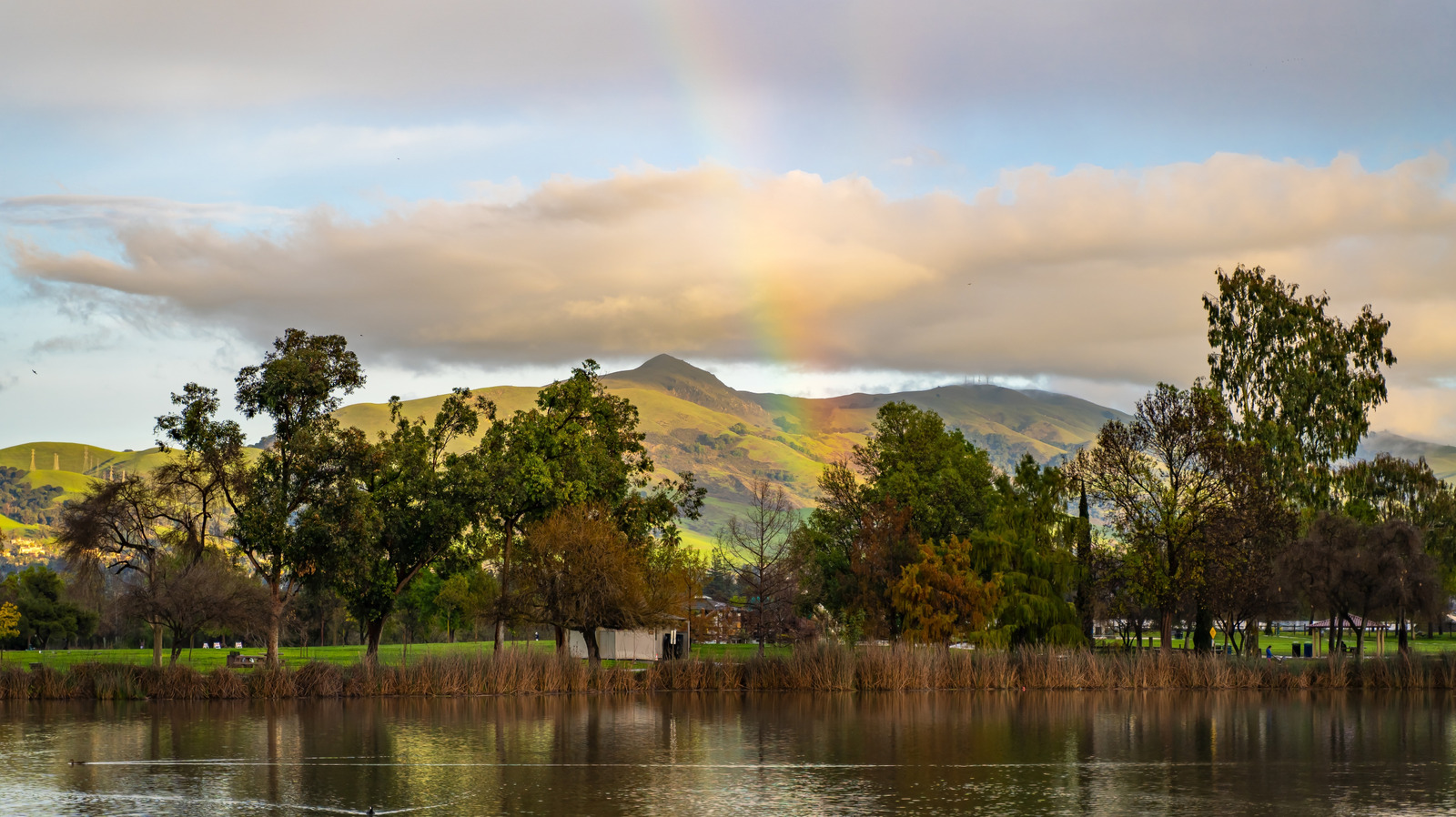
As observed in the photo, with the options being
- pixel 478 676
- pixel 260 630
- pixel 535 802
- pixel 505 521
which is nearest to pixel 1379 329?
pixel 505 521

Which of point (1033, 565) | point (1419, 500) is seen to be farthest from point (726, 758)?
point (1419, 500)

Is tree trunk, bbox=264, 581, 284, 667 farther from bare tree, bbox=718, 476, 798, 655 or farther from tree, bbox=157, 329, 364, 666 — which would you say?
bare tree, bbox=718, 476, 798, 655

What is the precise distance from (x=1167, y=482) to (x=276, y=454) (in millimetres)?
39623

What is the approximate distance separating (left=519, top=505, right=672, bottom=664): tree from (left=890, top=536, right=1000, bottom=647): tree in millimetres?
10893

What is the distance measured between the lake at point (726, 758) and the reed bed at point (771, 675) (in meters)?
2.56

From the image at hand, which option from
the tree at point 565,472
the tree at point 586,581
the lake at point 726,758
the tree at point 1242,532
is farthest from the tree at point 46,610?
the tree at point 1242,532

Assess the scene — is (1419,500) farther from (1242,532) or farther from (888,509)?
(888,509)

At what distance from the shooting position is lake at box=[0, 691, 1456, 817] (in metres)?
20.2

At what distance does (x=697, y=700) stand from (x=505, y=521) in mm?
19919

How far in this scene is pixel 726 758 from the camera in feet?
85.6

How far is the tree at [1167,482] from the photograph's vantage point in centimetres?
5841

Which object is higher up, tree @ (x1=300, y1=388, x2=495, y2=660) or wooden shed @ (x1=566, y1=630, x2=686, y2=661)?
tree @ (x1=300, y1=388, x2=495, y2=660)

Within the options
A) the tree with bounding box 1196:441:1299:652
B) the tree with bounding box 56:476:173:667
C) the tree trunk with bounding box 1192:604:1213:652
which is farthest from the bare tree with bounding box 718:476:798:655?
the tree with bounding box 56:476:173:667

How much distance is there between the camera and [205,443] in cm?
5012
